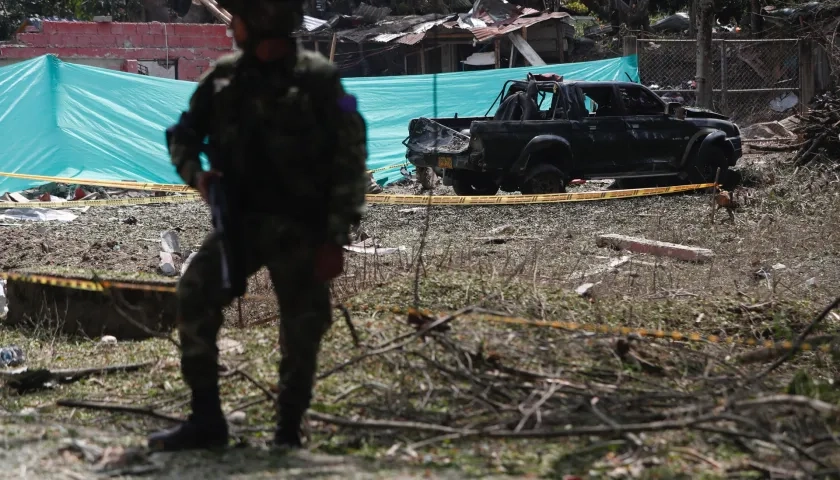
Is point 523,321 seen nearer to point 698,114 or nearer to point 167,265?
point 167,265

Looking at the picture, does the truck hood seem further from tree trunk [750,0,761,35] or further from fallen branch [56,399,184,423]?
fallen branch [56,399,184,423]

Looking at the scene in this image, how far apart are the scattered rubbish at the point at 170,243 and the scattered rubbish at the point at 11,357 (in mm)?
3921

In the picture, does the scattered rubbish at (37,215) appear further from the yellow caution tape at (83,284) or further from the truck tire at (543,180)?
the yellow caution tape at (83,284)

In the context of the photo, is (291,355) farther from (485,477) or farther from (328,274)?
(485,477)

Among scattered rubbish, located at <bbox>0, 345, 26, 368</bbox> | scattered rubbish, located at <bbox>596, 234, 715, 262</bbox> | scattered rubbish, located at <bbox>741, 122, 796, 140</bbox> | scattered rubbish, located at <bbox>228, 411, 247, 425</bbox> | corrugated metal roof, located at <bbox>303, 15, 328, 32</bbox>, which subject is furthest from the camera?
corrugated metal roof, located at <bbox>303, 15, 328, 32</bbox>

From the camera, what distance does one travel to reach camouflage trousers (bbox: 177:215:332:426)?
12.5 ft

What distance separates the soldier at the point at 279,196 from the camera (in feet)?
12.5

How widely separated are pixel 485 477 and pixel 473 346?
3.43 ft

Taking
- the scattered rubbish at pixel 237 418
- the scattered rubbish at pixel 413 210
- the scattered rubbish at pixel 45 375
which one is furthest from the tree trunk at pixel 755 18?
the scattered rubbish at pixel 237 418

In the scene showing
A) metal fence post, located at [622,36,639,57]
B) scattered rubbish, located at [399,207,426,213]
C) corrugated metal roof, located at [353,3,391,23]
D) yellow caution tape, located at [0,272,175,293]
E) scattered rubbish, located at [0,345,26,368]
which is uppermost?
corrugated metal roof, located at [353,3,391,23]

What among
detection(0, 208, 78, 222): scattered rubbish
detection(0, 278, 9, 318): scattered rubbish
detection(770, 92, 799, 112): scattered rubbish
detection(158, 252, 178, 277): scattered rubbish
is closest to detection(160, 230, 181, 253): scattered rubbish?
detection(158, 252, 178, 277): scattered rubbish

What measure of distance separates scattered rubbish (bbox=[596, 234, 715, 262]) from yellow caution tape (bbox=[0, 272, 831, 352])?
3505 mm

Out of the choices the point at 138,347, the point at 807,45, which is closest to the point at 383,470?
the point at 138,347

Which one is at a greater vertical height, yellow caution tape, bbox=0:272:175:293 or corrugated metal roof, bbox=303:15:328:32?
corrugated metal roof, bbox=303:15:328:32
